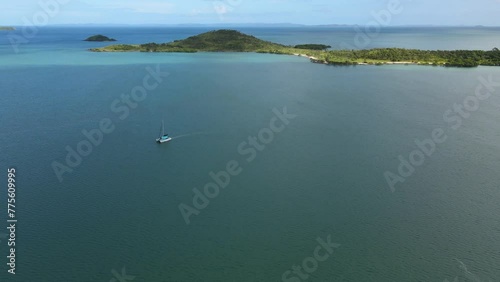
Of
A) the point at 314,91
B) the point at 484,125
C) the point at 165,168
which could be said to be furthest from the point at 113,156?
the point at 484,125

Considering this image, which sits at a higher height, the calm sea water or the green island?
the green island

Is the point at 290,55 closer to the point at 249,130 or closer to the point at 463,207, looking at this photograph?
the point at 249,130

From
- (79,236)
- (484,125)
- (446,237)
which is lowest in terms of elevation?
(79,236)

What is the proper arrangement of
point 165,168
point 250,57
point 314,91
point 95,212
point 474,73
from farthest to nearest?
point 250,57
point 474,73
point 314,91
point 165,168
point 95,212

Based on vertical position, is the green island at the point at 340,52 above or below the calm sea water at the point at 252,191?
above

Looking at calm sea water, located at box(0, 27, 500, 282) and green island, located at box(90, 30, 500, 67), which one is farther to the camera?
green island, located at box(90, 30, 500, 67)
